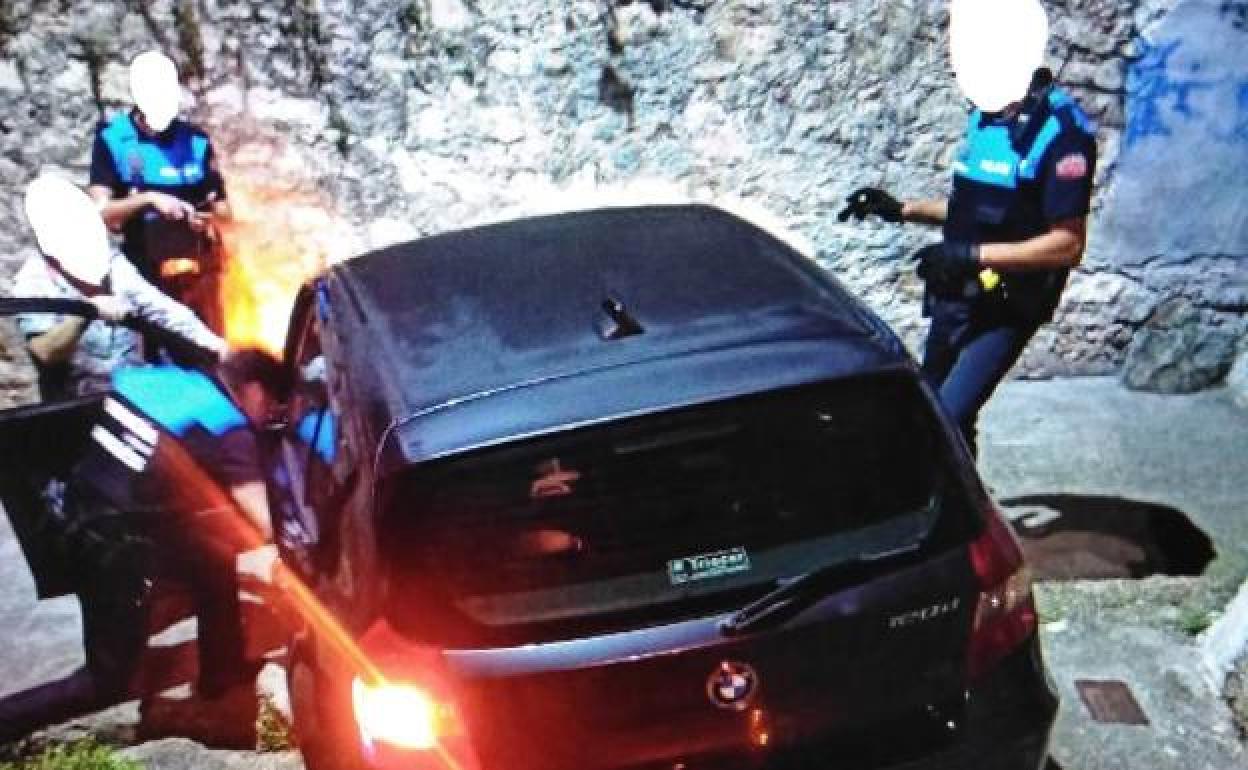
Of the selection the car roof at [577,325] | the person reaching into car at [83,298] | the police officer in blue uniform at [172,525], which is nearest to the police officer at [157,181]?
the person reaching into car at [83,298]

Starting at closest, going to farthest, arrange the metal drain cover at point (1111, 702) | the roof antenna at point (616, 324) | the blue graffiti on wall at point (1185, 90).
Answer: the roof antenna at point (616, 324), the metal drain cover at point (1111, 702), the blue graffiti on wall at point (1185, 90)

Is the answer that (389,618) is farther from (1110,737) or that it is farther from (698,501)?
(1110,737)

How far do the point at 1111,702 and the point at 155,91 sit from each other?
178 inches

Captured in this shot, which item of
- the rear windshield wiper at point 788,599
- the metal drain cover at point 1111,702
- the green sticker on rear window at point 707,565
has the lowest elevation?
the metal drain cover at point 1111,702

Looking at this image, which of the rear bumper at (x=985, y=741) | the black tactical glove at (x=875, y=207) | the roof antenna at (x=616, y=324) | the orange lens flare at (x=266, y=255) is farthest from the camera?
the orange lens flare at (x=266, y=255)

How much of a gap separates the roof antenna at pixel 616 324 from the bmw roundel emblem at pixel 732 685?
78 centimetres

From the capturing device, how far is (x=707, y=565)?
2.54 meters

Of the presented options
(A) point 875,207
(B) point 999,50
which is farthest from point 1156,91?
(A) point 875,207

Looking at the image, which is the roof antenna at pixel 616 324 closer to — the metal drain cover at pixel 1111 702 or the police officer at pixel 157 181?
the metal drain cover at pixel 1111 702

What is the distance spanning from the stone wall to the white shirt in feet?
5.62

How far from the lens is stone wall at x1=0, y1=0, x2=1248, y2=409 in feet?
19.1

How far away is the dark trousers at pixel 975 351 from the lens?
427 centimetres

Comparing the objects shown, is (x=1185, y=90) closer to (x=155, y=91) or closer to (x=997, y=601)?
(x=997, y=601)

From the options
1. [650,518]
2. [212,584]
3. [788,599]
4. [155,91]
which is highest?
[155,91]
